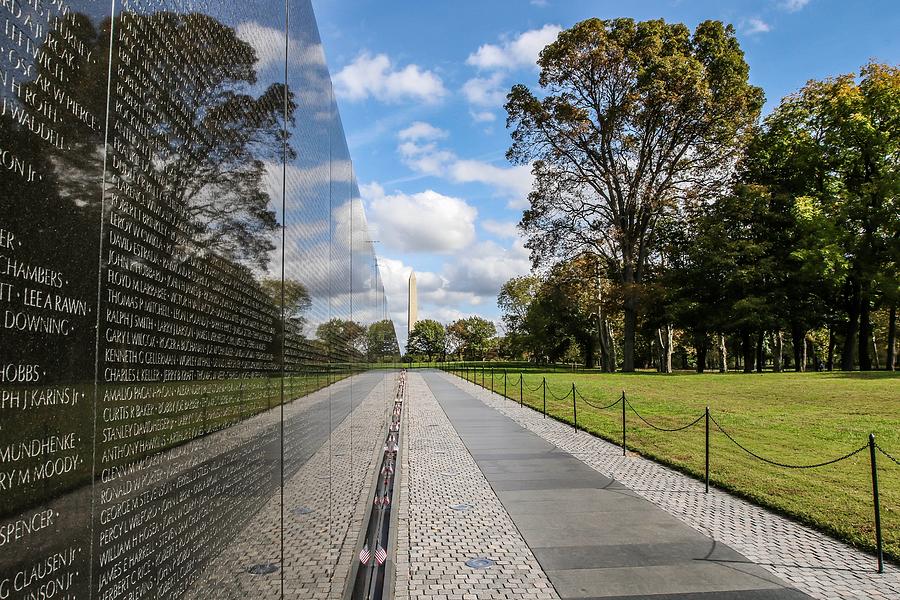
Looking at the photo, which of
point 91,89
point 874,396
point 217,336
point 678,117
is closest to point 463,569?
point 217,336

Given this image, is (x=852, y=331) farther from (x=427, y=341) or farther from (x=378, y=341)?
(x=427, y=341)

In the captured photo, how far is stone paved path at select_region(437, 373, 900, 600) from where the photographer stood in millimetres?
5355

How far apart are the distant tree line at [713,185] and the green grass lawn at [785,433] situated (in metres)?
9.96

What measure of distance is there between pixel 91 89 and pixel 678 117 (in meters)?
37.6

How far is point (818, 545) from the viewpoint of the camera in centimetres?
648

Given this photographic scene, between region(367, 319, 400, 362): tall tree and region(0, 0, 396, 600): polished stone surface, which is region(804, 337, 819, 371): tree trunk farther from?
region(0, 0, 396, 600): polished stone surface

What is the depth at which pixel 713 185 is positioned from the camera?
1422 inches

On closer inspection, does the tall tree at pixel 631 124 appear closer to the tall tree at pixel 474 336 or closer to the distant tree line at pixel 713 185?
the distant tree line at pixel 713 185

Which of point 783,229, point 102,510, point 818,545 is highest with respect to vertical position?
point 783,229

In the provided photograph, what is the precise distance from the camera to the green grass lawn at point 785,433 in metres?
7.85

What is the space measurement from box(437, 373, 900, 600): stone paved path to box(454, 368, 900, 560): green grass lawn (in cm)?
29

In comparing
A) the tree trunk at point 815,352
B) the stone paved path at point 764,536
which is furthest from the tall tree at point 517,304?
the stone paved path at point 764,536

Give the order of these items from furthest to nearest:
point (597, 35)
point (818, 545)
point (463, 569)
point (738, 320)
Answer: point (738, 320) → point (597, 35) → point (818, 545) → point (463, 569)

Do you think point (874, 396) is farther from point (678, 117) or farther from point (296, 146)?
point (296, 146)
